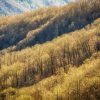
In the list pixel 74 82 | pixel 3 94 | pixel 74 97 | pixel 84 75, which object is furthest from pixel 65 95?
pixel 3 94

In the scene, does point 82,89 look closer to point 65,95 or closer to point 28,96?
point 65,95

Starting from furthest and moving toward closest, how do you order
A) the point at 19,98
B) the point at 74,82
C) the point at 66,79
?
the point at 66,79 → the point at 74,82 → the point at 19,98

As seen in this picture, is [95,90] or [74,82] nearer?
[95,90]

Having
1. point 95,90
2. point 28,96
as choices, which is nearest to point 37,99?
point 28,96

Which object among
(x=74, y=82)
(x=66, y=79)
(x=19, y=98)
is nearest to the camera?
(x=19, y=98)

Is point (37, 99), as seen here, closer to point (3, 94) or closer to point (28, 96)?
point (28, 96)

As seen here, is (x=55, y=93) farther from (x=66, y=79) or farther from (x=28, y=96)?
(x=66, y=79)

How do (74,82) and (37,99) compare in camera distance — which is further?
(74,82)

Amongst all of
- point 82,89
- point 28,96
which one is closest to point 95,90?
point 82,89
